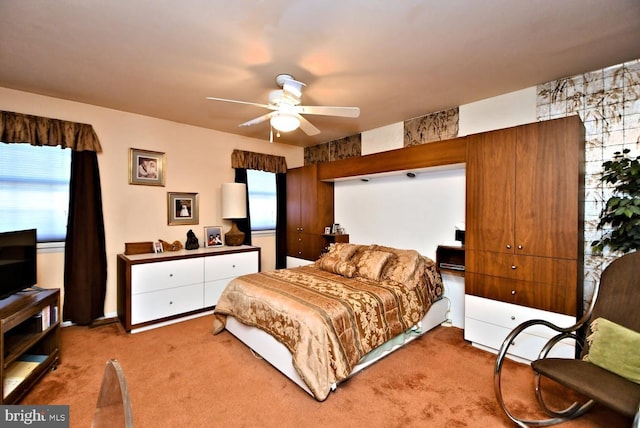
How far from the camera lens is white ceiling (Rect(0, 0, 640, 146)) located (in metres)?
1.76

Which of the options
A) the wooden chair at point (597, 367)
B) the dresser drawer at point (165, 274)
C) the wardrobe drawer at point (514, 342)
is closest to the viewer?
the wooden chair at point (597, 367)

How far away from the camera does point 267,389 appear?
2186 millimetres

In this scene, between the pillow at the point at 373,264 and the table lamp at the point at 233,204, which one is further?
the table lamp at the point at 233,204

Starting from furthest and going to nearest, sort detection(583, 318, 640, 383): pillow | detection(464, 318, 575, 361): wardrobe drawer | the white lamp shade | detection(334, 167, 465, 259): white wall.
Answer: the white lamp shade < detection(334, 167, 465, 259): white wall < detection(464, 318, 575, 361): wardrobe drawer < detection(583, 318, 640, 383): pillow

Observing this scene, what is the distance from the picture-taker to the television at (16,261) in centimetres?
218

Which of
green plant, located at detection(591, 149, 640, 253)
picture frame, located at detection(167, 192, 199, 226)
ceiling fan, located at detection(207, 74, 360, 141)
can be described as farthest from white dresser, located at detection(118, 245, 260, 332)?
green plant, located at detection(591, 149, 640, 253)

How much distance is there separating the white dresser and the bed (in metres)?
0.73

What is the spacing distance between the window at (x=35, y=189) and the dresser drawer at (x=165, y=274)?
0.97 m

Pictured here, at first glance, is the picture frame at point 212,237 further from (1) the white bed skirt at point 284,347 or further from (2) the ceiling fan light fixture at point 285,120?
(2) the ceiling fan light fixture at point 285,120

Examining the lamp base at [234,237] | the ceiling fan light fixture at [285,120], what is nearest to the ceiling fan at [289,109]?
the ceiling fan light fixture at [285,120]

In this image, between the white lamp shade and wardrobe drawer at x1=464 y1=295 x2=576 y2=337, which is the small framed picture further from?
wardrobe drawer at x1=464 y1=295 x2=576 y2=337

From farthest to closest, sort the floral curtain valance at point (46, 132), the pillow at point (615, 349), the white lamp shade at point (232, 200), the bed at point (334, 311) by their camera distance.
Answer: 1. the white lamp shade at point (232, 200)
2. the floral curtain valance at point (46, 132)
3. the bed at point (334, 311)
4. the pillow at point (615, 349)

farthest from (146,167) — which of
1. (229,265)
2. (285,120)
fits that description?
(285,120)

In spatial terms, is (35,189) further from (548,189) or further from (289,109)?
(548,189)
